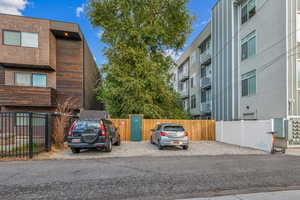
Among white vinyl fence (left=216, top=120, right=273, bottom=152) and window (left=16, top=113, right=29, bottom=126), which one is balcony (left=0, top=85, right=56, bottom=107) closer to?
window (left=16, top=113, right=29, bottom=126)

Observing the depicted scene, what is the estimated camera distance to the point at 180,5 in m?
18.8

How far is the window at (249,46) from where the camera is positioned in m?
15.5

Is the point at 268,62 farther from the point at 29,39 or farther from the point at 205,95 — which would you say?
the point at 29,39

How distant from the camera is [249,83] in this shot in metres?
16.0

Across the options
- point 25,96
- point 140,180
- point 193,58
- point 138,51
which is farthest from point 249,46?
point 25,96

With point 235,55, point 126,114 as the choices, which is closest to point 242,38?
point 235,55

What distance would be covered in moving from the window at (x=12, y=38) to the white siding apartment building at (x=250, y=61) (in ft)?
62.4

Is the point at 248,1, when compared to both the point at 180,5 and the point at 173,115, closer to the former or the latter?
the point at 180,5

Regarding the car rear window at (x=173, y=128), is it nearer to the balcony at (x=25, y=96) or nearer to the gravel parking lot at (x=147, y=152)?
the gravel parking lot at (x=147, y=152)

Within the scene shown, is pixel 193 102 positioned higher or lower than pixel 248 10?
lower

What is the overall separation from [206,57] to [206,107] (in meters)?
6.52

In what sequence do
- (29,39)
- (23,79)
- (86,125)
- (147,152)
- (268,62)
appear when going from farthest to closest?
(23,79) → (29,39) → (268,62) → (147,152) → (86,125)

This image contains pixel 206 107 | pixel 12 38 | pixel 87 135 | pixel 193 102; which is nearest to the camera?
pixel 87 135

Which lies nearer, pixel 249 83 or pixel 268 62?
pixel 268 62
